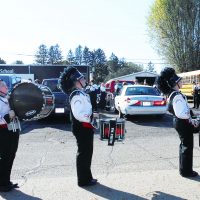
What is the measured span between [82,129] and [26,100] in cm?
95

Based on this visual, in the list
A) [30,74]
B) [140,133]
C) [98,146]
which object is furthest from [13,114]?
[30,74]

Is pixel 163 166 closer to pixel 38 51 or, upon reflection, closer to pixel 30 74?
pixel 30 74

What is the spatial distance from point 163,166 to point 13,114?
3029mm

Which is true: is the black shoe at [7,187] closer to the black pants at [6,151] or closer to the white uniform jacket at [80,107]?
the black pants at [6,151]

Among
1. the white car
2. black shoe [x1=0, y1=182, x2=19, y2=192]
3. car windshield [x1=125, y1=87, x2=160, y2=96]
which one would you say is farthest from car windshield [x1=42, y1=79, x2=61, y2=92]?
black shoe [x1=0, y1=182, x2=19, y2=192]

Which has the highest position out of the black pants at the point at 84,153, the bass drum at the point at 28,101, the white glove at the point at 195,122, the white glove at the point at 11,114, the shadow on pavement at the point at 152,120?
the bass drum at the point at 28,101

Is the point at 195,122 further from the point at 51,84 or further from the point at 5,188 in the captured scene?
the point at 51,84

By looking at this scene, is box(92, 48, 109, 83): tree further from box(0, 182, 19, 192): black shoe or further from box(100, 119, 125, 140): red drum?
box(0, 182, 19, 192): black shoe

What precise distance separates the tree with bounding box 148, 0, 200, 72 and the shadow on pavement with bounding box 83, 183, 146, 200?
40775 mm

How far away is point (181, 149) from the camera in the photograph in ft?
20.9

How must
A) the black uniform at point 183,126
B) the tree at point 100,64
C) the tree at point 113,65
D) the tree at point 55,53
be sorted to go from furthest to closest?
the tree at point 113,65
the tree at point 55,53
the tree at point 100,64
the black uniform at point 183,126

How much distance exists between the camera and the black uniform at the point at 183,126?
243 inches

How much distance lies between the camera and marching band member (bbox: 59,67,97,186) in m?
5.81

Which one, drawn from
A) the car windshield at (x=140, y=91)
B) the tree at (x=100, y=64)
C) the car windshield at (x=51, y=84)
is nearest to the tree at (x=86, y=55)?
the tree at (x=100, y=64)
